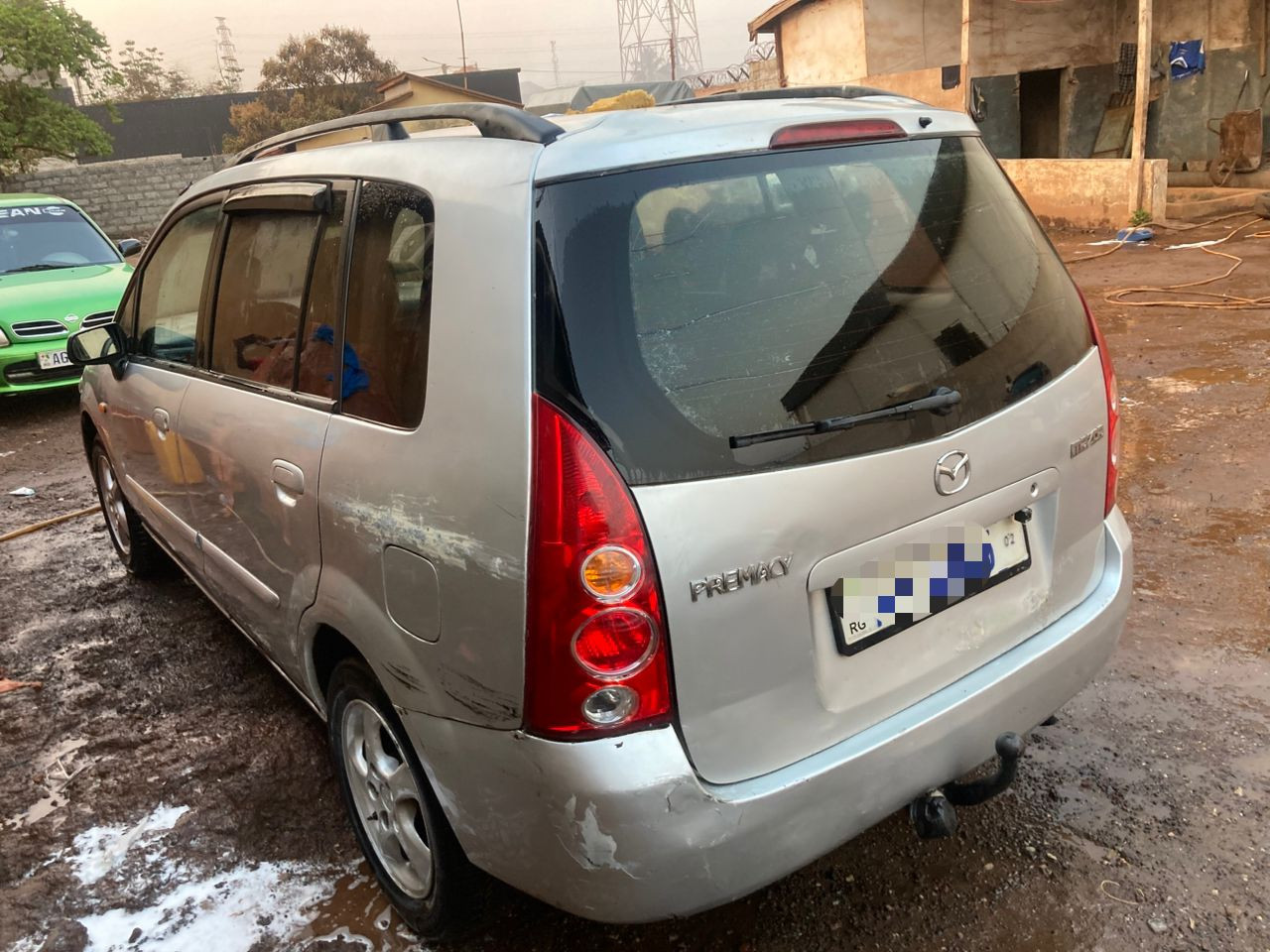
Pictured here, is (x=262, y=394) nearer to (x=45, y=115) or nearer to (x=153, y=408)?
(x=153, y=408)

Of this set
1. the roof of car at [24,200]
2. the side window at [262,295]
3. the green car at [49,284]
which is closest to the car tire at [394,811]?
the side window at [262,295]

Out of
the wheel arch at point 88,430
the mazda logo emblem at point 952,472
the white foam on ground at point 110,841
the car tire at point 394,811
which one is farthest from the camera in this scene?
the wheel arch at point 88,430

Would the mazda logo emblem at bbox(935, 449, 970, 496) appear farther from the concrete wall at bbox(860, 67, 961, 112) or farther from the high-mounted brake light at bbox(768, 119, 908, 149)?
the concrete wall at bbox(860, 67, 961, 112)

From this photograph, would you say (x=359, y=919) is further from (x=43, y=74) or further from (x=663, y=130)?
(x=43, y=74)

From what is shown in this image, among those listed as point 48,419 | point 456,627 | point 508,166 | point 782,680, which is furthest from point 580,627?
point 48,419

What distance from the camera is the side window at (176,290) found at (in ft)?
10.4

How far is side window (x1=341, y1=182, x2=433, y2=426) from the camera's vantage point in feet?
6.53

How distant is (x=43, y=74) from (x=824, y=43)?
14.2 metres

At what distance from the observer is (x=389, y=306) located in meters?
2.10

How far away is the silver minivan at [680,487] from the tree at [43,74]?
59.7ft

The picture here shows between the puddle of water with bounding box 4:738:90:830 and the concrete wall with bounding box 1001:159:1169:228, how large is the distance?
1217cm

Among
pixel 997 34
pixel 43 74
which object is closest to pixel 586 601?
pixel 997 34

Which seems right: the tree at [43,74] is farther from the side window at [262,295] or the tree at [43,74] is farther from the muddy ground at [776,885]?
the side window at [262,295]

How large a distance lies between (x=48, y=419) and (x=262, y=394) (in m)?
6.96
